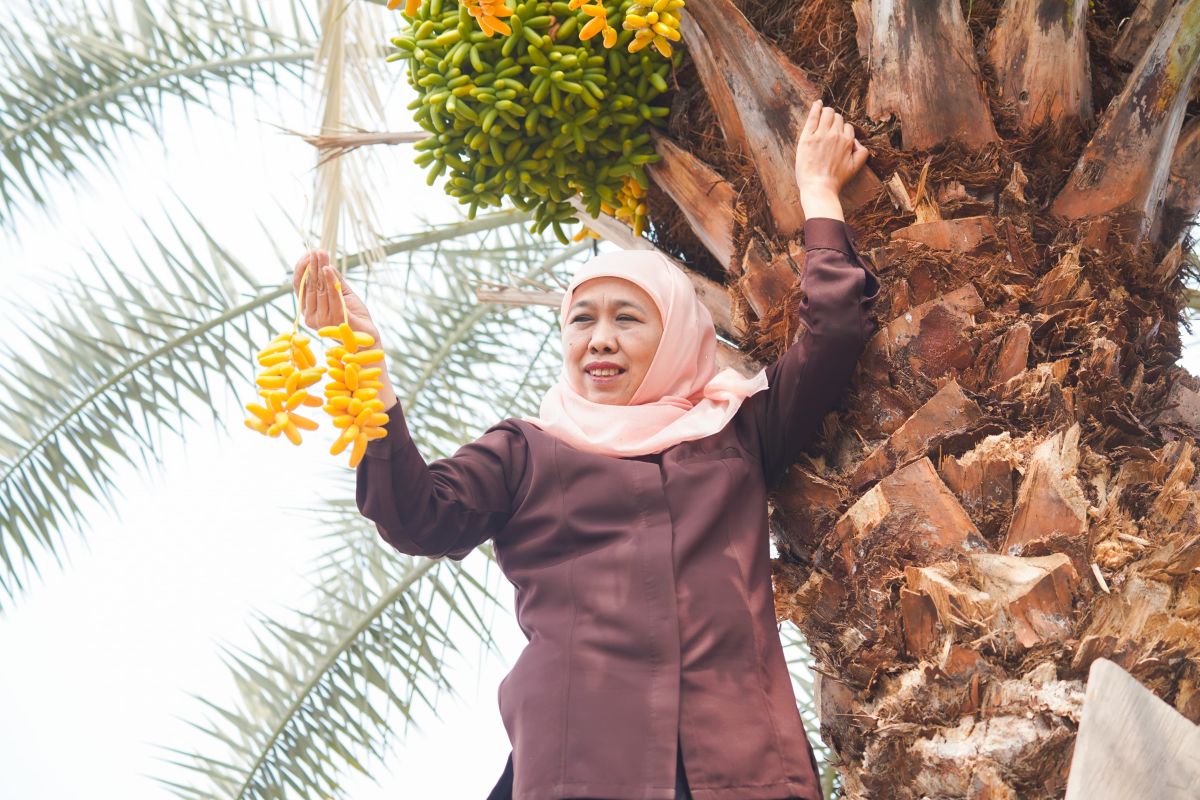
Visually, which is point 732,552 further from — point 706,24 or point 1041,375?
point 706,24

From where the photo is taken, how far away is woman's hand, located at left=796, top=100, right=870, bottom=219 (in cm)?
190

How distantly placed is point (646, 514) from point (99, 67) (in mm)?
2122

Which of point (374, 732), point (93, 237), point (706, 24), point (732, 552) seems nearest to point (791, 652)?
point (374, 732)

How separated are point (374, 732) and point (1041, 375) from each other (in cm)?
182

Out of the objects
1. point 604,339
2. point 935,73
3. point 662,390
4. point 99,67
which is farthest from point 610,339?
point 99,67

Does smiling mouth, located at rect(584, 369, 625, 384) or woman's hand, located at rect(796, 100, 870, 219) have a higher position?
woman's hand, located at rect(796, 100, 870, 219)

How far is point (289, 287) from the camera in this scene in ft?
10.4

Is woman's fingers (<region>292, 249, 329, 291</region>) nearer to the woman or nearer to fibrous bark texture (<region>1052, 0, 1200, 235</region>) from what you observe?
the woman

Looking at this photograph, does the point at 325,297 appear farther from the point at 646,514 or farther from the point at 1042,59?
the point at 1042,59

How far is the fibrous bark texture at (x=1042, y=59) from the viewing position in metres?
1.93

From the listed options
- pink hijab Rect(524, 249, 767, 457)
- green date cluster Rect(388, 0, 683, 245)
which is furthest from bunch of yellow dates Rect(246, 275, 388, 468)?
green date cluster Rect(388, 0, 683, 245)

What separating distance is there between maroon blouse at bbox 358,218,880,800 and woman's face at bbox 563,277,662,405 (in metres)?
0.13

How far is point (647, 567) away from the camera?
1.75 m

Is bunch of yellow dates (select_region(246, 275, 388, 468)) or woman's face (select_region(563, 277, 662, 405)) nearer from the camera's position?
bunch of yellow dates (select_region(246, 275, 388, 468))
